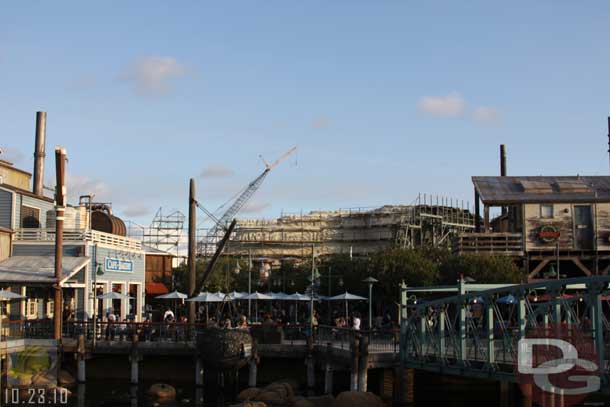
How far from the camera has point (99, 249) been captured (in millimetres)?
48688

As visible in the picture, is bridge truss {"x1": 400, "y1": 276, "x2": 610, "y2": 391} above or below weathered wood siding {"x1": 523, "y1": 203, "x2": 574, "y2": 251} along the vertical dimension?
below

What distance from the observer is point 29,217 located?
167 ft

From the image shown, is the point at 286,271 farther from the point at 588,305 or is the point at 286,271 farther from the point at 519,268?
the point at 588,305

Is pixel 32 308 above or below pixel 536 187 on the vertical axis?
below

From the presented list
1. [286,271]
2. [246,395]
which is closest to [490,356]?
[246,395]

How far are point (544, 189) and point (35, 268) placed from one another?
1578 inches

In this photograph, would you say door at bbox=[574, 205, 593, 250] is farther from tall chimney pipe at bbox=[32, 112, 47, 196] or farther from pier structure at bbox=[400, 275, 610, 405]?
tall chimney pipe at bbox=[32, 112, 47, 196]

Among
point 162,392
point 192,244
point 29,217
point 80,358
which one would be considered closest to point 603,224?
point 192,244

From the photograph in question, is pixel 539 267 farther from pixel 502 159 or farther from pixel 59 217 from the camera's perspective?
pixel 59 217

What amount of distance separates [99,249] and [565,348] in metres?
31.0

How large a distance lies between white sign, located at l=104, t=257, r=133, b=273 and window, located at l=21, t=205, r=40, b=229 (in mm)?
5280

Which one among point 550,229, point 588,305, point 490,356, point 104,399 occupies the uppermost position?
point 550,229

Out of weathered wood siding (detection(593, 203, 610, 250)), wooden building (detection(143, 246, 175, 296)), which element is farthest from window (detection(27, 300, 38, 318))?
weathered wood siding (detection(593, 203, 610, 250))

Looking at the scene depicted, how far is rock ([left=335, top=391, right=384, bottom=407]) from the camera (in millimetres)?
30594
